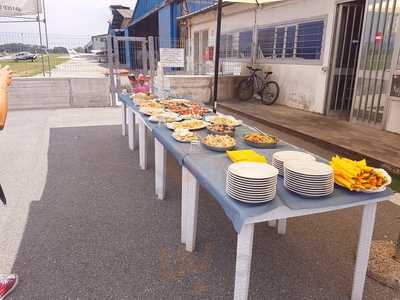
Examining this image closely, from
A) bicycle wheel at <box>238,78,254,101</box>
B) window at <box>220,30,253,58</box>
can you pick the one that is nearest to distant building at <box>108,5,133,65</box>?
window at <box>220,30,253,58</box>

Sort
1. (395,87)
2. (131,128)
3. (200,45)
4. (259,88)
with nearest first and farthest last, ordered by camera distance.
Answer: (131,128), (395,87), (259,88), (200,45)

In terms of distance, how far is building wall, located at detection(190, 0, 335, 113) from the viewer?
265 inches

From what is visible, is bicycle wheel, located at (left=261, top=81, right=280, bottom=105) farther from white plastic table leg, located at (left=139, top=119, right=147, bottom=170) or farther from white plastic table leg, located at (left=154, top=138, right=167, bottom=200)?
white plastic table leg, located at (left=154, top=138, right=167, bottom=200)

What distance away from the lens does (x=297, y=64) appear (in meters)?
7.62

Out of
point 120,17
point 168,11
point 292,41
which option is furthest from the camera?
point 120,17

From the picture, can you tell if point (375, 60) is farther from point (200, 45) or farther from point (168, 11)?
point (168, 11)

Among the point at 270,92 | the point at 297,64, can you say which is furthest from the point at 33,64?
the point at 297,64

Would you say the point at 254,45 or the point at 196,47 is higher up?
the point at 196,47

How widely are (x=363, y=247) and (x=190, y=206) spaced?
1.13m

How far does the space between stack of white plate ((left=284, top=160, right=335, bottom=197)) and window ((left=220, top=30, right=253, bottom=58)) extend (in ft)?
28.3

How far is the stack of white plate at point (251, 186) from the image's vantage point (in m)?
1.47

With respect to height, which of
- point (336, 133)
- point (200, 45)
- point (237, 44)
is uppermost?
point (200, 45)

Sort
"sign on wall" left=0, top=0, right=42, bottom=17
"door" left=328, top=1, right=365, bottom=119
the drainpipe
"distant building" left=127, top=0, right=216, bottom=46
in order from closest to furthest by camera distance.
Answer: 1. "door" left=328, top=1, right=365, bottom=119
2. "sign on wall" left=0, top=0, right=42, bottom=17
3. the drainpipe
4. "distant building" left=127, top=0, right=216, bottom=46

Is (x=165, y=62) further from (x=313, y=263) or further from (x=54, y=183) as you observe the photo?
(x=313, y=263)
